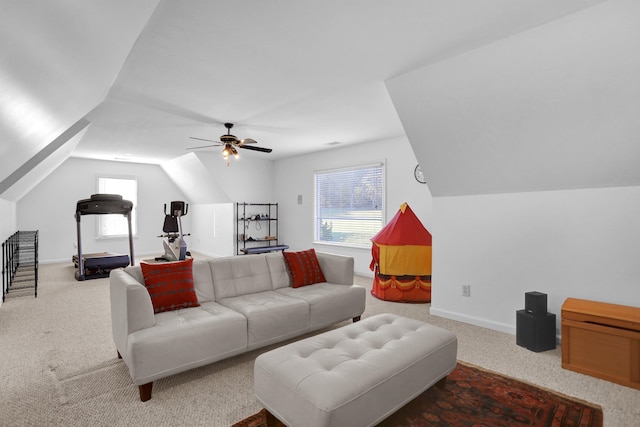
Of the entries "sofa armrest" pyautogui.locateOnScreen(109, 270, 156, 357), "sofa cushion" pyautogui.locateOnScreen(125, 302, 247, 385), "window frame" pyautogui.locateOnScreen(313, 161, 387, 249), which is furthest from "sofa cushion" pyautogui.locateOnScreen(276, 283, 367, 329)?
"window frame" pyautogui.locateOnScreen(313, 161, 387, 249)

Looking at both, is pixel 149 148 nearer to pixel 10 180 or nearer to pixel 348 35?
pixel 10 180

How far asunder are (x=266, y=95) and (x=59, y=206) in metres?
7.01

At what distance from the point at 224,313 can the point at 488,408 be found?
197 centimetres

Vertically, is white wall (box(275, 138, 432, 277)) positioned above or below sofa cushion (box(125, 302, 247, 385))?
above

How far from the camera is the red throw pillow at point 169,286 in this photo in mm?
2756

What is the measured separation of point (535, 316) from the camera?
310 centimetres

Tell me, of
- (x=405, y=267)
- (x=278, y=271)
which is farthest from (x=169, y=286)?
(x=405, y=267)

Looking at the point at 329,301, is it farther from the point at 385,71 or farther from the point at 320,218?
the point at 320,218

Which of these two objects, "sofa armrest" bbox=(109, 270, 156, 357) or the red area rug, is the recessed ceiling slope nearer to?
"sofa armrest" bbox=(109, 270, 156, 357)

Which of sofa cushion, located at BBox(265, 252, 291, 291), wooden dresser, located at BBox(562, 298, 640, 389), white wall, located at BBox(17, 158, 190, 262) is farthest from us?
white wall, located at BBox(17, 158, 190, 262)

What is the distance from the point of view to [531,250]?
3.44 meters

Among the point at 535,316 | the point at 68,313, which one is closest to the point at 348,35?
the point at 535,316

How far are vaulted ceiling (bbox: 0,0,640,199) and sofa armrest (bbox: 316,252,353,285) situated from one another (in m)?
1.41

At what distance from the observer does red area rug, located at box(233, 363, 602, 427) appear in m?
2.03
